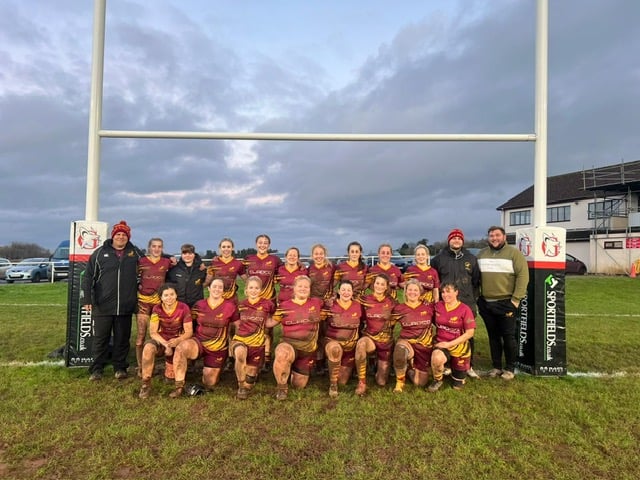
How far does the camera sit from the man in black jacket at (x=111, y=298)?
5.21 meters

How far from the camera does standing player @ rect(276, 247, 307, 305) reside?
5.50 meters

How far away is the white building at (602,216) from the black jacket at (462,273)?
25247mm

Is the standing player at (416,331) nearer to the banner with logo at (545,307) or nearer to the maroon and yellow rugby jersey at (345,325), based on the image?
the maroon and yellow rugby jersey at (345,325)

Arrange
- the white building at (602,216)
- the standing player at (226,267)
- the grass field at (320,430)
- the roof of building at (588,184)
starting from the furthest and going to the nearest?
the roof of building at (588,184) < the white building at (602,216) < the standing player at (226,267) < the grass field at (320,430)

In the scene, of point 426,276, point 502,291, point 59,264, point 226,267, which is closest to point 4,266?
point 59,264

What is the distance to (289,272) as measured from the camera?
5.61 meters

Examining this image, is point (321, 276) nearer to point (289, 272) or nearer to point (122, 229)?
point (289, 272)

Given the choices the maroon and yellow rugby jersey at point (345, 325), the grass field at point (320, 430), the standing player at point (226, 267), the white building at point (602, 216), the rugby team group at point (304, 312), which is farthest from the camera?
the white building at point (602, 216)

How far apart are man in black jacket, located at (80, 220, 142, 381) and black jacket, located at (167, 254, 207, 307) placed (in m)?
0.46

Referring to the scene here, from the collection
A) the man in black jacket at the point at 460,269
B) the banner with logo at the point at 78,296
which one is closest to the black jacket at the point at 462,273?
the man in black jacket at the point at 460,269

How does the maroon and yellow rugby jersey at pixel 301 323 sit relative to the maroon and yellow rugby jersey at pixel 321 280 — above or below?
below

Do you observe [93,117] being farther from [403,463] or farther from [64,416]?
[403,463]

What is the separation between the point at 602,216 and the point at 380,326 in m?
29.3

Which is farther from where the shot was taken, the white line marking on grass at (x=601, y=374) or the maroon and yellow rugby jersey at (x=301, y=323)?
the white line marking on grass at (x=601, y=374)
